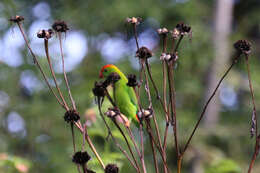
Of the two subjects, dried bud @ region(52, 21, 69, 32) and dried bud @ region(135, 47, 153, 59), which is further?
Answer: dried bud @ region(52, 21, 69, 32)

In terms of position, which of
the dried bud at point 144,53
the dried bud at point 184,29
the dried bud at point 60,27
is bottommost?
the dried bud at point 144,53

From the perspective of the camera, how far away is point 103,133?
102 inches

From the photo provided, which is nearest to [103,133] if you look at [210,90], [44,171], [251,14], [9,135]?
[44,171]

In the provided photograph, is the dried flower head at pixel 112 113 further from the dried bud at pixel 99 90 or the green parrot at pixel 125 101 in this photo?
the green parrot at pixel 125 101

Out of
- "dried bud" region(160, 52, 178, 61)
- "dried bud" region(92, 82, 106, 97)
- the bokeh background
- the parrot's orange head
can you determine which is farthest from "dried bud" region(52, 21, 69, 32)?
the bokeh background

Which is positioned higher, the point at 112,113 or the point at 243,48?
the point at 243,48

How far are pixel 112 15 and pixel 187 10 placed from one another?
5.59ft

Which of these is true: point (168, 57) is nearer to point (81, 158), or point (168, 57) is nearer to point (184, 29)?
point (184, 29)

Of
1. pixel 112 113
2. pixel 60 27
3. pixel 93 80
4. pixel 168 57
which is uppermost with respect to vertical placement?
pixel 60 27

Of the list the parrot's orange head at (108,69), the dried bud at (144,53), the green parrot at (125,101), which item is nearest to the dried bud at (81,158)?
the dried bud at (144,53)

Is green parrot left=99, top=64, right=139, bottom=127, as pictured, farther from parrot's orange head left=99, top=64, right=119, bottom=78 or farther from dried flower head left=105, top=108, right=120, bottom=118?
dried flower head left=105, top=108, right=120, bottom=118

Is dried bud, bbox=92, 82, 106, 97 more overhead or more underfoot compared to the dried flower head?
more overhead

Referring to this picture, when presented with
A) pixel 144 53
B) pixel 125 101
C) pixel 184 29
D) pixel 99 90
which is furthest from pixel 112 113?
pixel 125 101

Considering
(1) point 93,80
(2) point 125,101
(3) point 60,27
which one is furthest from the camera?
(1) point 93,80
